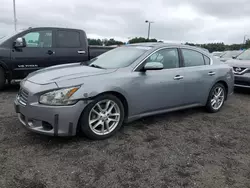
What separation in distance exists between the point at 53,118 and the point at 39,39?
414 cm

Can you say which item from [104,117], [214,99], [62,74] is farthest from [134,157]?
[214,99]

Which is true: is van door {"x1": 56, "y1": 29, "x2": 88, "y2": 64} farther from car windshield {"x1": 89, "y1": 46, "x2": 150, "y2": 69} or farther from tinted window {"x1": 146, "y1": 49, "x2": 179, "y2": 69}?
tinted window {"x1": 146, "y1": 49, "x2": 179, "y2": 69}

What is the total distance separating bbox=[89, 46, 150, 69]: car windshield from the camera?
3897 millimetres

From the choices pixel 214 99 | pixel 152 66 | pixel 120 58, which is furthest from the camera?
pixel 214 99

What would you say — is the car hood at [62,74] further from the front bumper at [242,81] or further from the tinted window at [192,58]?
the front bumper at [242,81]

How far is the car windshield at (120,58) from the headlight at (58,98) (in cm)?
104

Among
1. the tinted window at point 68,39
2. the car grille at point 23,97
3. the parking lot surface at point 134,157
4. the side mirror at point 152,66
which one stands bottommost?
the parking lot surface at point 134,157

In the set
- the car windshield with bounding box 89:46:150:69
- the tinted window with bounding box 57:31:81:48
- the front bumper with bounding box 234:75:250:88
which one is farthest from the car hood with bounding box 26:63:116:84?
the front bumper with bounding box 234:75:250:88

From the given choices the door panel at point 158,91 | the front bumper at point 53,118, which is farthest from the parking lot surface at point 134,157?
the door panel at point 158,91

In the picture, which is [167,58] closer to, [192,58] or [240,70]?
[192,58]

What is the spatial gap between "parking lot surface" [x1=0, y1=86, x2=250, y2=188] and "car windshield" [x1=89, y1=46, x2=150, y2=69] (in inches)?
44.3

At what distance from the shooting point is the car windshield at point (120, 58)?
12.8 feet

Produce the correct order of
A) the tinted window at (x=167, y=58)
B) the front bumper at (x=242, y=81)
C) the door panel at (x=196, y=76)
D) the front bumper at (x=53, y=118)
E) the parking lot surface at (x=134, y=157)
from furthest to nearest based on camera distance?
the front bumper at (x=242, y=81), the door panel at (x=196, y=76), the tinted window at (x=167, y=58), the front bumper at (x=53, y=118), the parking lot surface at (x=134, y=157)

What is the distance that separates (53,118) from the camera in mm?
3025
